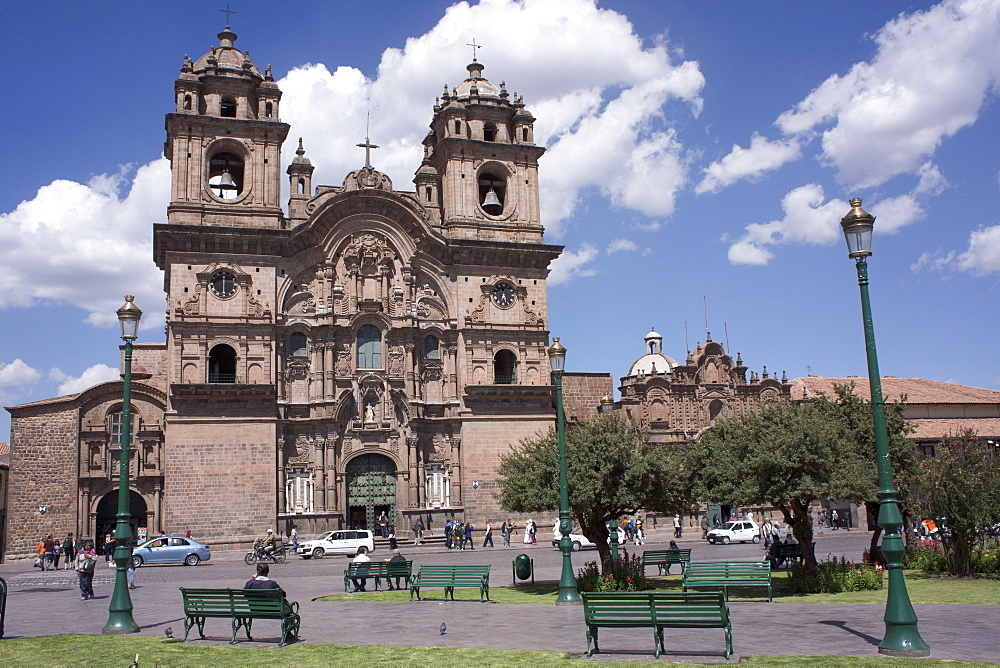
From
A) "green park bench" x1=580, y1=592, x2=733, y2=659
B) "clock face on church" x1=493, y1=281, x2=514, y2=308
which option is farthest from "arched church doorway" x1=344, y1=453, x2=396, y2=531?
"green park bench" x1=580, y1=592, x2=733, y2=659

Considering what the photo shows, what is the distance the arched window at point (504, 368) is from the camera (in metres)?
44.8

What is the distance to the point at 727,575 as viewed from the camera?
64.0ft

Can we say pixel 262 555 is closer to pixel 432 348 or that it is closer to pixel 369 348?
pixel 369 348

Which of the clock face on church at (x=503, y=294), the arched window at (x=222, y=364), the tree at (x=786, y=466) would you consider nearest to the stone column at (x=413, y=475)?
the clock face on church at (x=503, y=294)

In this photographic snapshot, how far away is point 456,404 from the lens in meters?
43.4

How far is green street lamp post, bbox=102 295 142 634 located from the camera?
16219 millimetres

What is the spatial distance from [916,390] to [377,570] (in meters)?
47.9

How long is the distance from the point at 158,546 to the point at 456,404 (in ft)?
48.4

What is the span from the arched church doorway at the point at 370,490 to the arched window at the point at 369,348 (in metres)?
4.30

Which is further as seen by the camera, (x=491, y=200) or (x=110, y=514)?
(x=491, y=200)

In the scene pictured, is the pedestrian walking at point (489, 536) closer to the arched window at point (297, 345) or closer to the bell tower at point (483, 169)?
the arched window at point (297, 345)

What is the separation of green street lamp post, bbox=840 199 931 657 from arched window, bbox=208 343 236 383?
31.9m

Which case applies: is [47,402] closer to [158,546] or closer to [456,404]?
[158,546]

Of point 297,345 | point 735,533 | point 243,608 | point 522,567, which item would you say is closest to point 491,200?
point 297,345
